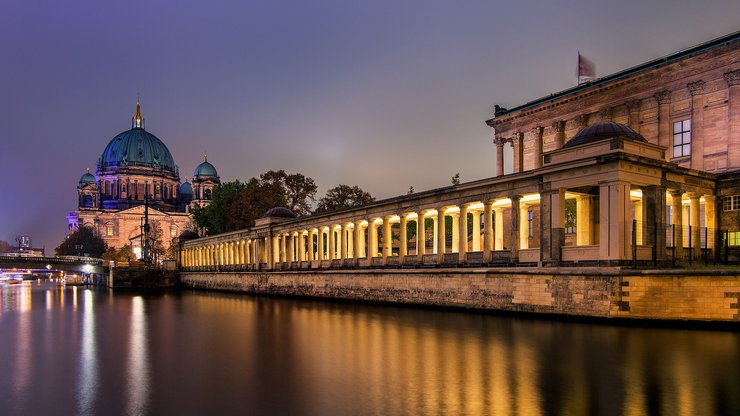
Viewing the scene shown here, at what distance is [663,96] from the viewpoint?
43.0 metres

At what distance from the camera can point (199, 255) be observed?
93.9 m

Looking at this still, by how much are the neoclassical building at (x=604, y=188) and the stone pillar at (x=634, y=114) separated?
0.08 meters

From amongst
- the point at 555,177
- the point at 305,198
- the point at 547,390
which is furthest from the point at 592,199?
the point at 305,198

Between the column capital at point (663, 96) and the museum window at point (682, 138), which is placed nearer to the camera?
the museum window at point (682, 138)

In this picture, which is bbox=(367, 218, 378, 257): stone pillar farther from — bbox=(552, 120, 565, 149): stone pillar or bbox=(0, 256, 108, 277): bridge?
bbox=(0, 256, 108, 277): bridge

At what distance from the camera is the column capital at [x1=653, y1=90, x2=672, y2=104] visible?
42.7 meters

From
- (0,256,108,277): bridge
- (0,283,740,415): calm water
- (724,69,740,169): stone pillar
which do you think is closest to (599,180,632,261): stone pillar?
(0,283,740,415): calm water

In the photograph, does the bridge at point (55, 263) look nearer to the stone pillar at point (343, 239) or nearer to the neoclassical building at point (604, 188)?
the neoclassical building at point (604, 188)

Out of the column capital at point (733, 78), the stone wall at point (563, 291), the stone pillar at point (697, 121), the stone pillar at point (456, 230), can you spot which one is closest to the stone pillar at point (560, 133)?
the stone pillar at point (697, 121)

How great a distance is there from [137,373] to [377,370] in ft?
20.9

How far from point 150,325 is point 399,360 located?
56.7 feet

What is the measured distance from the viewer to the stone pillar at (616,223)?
87.5 ft

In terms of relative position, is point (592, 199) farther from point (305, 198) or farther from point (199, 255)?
point (199, 255)

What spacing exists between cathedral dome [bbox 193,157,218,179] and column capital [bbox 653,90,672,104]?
157850 mm
